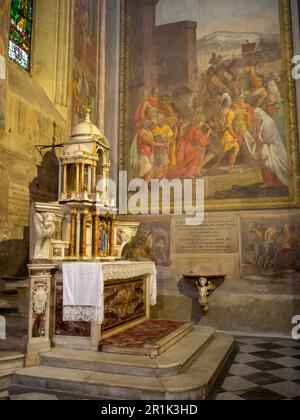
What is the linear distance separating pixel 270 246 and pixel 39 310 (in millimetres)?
4969

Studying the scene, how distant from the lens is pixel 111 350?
4934 millimetres

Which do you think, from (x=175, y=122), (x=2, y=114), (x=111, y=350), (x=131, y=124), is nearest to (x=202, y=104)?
(x=175, y=122)

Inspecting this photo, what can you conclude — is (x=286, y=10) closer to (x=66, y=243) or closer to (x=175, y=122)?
(x=175, y=122)

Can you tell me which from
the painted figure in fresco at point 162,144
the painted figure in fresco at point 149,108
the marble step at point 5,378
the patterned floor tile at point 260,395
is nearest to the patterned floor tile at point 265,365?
the patterned floor tile at point 260,395

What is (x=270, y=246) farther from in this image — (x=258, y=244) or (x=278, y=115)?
(x=278, y=115)

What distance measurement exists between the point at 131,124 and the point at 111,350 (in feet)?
19.9

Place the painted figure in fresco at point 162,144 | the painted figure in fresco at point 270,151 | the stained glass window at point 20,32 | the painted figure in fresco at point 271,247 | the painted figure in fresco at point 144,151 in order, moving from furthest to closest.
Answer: the painted figure in fresco at point 144,151, the painted figure in fresco at point 162,144, the painted figure in fresco at point 270,151, the painted figure in fresco at point 271,247, the stained glass window at point 20,32

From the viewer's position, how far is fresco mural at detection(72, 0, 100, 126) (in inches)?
351

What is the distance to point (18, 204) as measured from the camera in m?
6.83

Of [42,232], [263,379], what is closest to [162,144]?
[42,232]

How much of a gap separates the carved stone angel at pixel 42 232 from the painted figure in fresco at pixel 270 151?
4.77m

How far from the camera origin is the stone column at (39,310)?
4883 mm

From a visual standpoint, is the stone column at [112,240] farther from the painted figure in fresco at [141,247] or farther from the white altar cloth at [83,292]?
the white altar cloth at [83,292]

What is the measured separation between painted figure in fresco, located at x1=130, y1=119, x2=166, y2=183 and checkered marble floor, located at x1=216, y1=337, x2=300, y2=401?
434cm
